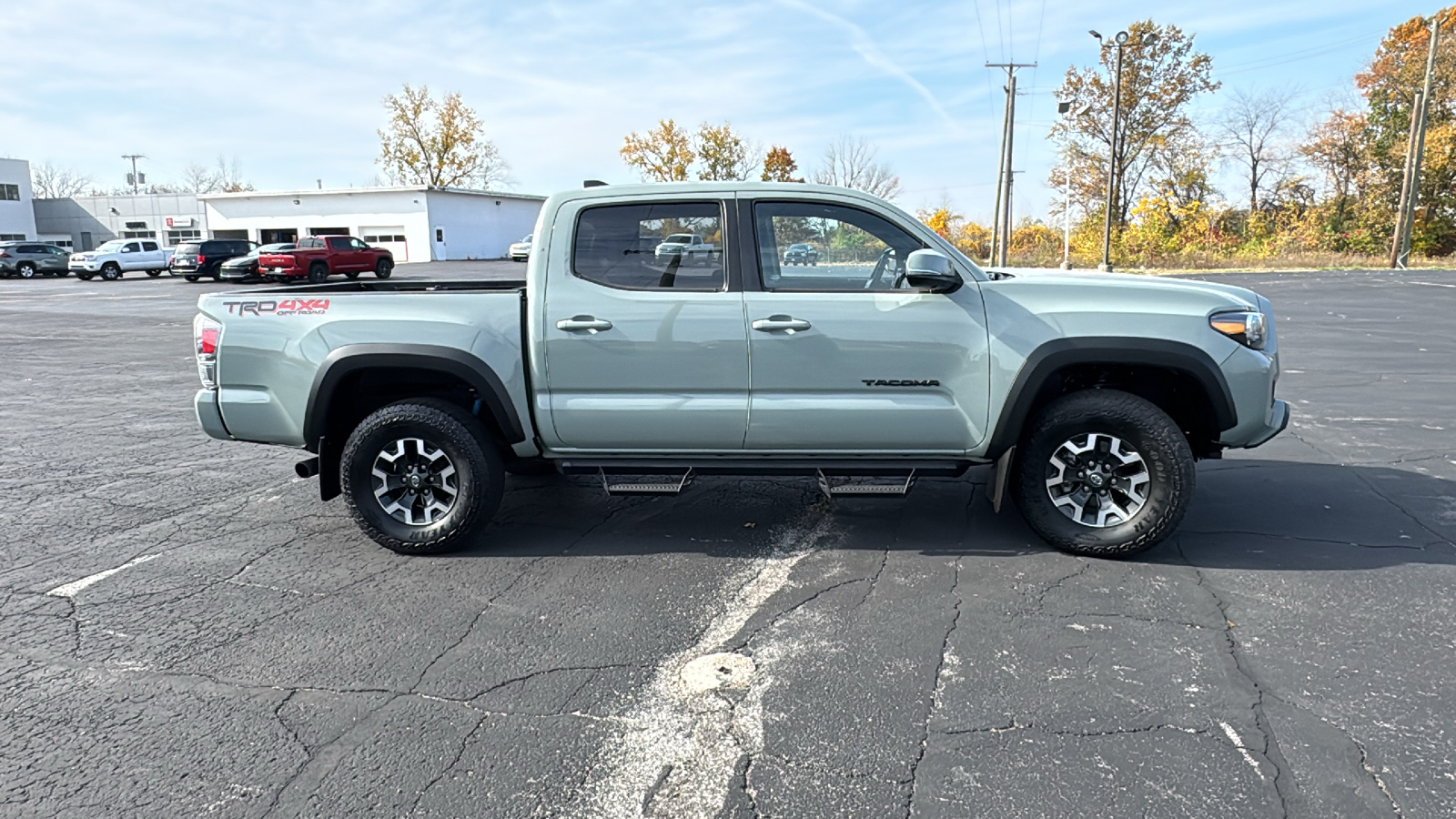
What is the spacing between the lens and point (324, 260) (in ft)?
111

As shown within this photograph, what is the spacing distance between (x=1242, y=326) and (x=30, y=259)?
5231 centimetres

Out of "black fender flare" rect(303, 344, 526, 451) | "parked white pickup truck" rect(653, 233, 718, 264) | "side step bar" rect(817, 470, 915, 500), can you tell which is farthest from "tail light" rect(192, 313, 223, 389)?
"side step bar" rect(817, 470, 915, 500)

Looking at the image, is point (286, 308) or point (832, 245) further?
point (832, 245)

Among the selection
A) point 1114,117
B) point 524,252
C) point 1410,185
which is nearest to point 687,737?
point 524,252

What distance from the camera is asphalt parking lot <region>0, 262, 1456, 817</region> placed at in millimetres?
2803

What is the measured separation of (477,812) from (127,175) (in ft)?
440

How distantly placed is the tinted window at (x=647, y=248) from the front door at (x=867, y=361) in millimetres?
259

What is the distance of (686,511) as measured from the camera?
5.69 metres

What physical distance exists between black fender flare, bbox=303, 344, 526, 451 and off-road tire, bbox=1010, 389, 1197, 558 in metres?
2.75

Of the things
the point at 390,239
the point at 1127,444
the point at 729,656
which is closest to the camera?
the point at 729,656

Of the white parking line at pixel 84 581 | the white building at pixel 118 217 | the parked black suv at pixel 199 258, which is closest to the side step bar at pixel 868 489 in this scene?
the white parking line at pixel 84 581

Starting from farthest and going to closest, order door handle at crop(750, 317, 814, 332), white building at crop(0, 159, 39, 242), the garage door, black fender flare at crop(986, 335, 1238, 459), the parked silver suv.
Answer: white building at crop(0, 159, 39, 242) → the garage door → the parked silver suv → door handle at crop(750, 317, 814, 332) → black fender flare at crop(986, 335, 1238, 459)

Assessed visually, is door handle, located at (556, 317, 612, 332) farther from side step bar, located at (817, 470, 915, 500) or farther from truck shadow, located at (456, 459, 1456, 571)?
side step bar, located at (817, 470, 915, 500)

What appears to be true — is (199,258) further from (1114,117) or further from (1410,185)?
(1410,185)
